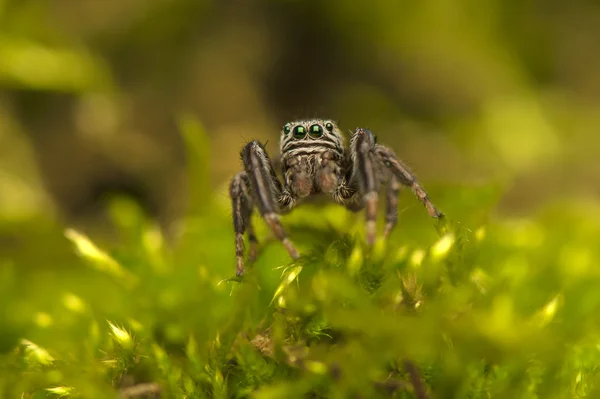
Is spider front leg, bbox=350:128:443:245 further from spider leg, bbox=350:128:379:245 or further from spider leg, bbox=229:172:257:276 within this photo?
spider leg, bbox=229:172:257:276

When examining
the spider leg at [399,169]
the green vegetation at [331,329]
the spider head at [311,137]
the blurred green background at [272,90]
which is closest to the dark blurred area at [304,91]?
the blurred green background at [272,90]

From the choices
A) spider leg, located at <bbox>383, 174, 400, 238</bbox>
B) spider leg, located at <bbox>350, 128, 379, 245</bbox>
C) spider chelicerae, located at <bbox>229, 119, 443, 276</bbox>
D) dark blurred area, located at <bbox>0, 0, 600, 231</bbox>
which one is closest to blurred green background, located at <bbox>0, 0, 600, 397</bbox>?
dark blurred area, located at <bbox>0, 0, 600, 231</bbox>

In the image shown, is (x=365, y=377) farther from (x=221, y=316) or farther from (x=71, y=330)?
(x=71, y=330)

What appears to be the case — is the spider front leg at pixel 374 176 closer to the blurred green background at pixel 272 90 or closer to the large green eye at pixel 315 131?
the large green eye at pixel 315 131

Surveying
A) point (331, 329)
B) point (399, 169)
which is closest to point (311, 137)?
point (399, 169)

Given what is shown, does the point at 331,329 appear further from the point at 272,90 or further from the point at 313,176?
the point at 272,90

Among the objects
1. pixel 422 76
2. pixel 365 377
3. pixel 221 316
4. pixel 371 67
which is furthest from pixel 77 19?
pixel 365 377

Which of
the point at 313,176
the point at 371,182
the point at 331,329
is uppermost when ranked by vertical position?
the point at 313,176
